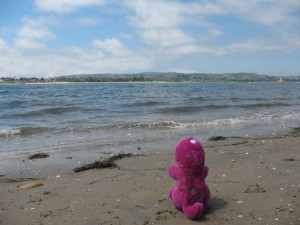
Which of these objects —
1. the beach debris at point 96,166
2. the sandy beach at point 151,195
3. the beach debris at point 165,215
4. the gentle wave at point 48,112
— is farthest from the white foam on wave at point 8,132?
the beach debris at point 165,215

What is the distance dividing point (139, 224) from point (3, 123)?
14647mm

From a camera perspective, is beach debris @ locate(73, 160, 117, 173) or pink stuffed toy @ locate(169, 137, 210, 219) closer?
pink stuffed toy @ locate(169, 137, 210, 219)

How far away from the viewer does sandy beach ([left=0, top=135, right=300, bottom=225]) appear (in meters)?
4.32

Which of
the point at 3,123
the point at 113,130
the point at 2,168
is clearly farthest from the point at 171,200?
the point at 3,123

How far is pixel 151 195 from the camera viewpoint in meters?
5.11

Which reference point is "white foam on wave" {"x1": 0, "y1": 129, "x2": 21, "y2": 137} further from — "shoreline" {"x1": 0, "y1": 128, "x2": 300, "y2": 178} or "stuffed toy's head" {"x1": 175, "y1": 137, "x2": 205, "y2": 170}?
"stuffed toy's head" {"x1": 175, "y1": 137, "x2": 205, "y2": 170}

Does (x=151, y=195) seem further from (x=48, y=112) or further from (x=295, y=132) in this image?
(x=48, y=112)

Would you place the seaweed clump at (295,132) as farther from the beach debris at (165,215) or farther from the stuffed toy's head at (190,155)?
the beach debris at (165,215)

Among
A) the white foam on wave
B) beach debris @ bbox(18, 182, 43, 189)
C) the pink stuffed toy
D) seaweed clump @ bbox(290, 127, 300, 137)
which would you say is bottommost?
the white foam on wave

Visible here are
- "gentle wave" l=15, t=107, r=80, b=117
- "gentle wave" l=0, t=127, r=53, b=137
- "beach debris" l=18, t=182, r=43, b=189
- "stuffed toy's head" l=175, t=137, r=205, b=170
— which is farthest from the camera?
"gentle wave" l=15, t=107, r=80, b=117

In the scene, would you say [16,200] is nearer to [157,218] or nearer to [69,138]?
[157,218]

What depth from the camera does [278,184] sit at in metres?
5.21

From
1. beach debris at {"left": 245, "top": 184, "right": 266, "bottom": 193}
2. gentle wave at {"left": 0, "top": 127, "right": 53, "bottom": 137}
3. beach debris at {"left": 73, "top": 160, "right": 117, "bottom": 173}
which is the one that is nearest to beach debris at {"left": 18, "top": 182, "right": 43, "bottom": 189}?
beach debris at {"left": 73, "top": 160, "right": 117, "bottom": 173}

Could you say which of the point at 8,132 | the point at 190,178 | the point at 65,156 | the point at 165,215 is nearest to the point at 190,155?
the point at 190,178
